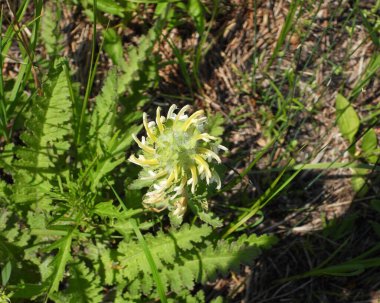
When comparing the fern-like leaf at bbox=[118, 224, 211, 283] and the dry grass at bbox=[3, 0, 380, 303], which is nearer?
the fern-like leaf at bbox=[118, 224, 211, 283]

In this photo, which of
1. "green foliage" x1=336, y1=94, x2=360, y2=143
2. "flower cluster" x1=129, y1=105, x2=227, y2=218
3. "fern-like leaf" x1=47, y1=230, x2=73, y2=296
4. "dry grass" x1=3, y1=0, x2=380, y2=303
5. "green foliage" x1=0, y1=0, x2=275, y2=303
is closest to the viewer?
"flower cluster" x1=129, y1=105, x2=227, y2=218

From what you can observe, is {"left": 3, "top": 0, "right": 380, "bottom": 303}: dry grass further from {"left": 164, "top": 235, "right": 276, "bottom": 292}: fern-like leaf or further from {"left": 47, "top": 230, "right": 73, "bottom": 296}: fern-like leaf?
{"left": 47, "top": 230, "right": 73, "bottom": 296}: fern-like leaf

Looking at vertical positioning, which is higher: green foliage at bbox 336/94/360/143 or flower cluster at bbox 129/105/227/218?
flower cluster at bbox 129/105/227/218

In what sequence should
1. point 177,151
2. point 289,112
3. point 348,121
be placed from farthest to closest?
point 348,121 < point 289,112 < point 177,151

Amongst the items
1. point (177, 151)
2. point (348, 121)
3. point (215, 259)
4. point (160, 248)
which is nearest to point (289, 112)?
point (348, 121)

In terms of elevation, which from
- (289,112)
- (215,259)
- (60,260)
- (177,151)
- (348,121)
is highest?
(177,151)

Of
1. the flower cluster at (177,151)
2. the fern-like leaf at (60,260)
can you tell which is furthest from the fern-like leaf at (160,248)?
the flower cluster at (177,151)

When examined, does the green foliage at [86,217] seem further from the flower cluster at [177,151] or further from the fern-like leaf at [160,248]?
the flower cluster at [177,151]

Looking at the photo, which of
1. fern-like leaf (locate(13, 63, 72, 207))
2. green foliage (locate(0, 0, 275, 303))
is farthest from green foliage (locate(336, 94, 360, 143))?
fern-like leaf (locate(13, 63, 72, 207))

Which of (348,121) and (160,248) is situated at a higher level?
(348,121)

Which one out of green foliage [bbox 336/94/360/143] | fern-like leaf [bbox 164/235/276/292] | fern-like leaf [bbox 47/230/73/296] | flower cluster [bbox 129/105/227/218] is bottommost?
fern-like leaf [bbox 164/235/276/292]

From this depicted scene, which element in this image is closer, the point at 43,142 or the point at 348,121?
the point at 43,142

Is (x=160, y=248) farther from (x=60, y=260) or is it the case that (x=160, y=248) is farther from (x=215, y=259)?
(x=60, y=260)

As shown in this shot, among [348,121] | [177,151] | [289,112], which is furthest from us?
[348,121]
